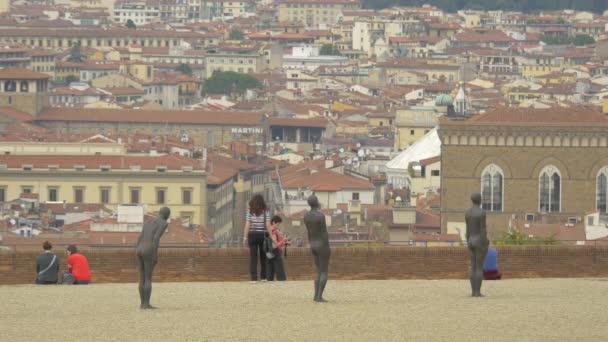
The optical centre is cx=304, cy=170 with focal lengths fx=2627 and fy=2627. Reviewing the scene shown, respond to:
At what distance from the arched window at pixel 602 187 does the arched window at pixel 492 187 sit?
1.76 m

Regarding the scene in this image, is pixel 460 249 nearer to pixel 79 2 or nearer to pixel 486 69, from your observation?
pixel 486 69

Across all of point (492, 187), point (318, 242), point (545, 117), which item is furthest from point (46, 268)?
point (545, 117)

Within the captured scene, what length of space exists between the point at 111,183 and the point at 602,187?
1408 centimetres

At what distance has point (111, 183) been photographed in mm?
58625

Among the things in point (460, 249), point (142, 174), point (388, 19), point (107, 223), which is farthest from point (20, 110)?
point (388, 19)

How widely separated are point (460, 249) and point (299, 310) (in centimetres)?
366

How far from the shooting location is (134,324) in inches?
749

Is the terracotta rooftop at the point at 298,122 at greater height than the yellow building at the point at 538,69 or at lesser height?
greater

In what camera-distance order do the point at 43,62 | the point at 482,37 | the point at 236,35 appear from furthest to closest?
the point at 236,35, the point at 482,37, the point at 43,62

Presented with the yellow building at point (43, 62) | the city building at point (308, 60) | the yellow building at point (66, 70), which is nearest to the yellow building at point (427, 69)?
the city building at point (308, 60)

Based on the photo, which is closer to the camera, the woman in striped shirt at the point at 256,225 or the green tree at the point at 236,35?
the woman in striped shirt at the point at 256,225

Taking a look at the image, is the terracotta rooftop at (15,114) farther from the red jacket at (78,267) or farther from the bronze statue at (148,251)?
the bronze statue at (148,251)

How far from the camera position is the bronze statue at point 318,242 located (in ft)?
66.8

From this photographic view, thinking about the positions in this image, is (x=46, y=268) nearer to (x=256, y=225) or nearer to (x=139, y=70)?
(x=256, y=225)
